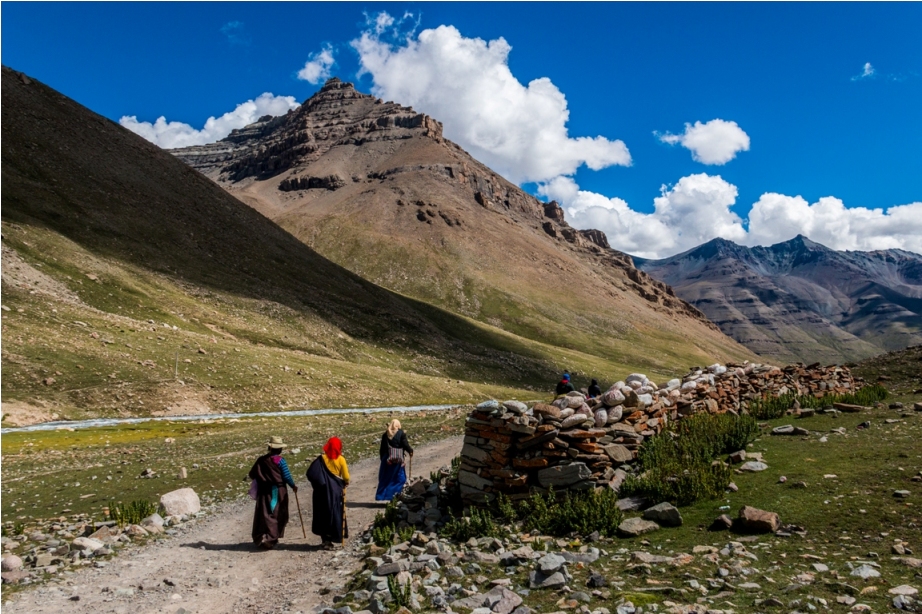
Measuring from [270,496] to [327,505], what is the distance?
1643 mm

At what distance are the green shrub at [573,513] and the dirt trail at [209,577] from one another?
4439 mm

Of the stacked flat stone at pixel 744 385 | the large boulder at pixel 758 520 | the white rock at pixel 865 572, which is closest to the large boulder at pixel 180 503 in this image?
the stacked flat stone at pixel 744 385

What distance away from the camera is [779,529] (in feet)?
34.4

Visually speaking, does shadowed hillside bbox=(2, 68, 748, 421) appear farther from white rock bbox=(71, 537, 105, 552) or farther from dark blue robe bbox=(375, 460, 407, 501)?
dark blue robe bbox=(375, 460, 407, 501)

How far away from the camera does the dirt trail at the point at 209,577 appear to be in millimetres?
11141

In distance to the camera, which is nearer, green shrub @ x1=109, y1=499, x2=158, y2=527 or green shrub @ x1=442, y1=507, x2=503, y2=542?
green shrub @ x1=442, y1=507, x2=503, y2=542

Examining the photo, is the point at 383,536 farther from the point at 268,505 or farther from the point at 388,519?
the point at 268,505

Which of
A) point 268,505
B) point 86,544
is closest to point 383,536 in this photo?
point 268,505

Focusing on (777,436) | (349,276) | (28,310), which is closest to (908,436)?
(777,436)

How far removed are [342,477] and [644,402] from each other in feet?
29.9

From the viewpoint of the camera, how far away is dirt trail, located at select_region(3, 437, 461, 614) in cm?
1114

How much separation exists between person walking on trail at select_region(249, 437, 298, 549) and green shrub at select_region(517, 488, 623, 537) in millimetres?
6361

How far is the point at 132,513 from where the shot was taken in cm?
1630

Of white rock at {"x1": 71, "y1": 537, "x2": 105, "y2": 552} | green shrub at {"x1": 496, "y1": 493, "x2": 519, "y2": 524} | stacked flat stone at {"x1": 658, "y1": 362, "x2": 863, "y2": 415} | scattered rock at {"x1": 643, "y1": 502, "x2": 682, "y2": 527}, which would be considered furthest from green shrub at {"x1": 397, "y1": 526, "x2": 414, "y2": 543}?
stacked flat stone at {"x1": 658, "y1": 362, "x2": 863, "y2": 415}
